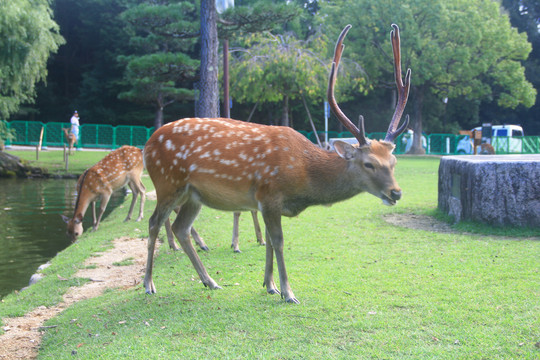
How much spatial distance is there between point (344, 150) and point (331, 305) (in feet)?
4.71

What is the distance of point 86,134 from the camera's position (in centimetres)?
3247

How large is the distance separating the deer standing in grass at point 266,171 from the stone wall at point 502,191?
2979mm

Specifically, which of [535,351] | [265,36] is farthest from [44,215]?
[265,36]

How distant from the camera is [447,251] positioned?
668cm

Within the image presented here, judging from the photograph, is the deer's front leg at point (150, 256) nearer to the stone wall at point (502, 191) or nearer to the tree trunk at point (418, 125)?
the stone wall at point (502, 191)

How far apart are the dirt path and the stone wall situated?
15.9 ft

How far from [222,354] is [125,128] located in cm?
3044

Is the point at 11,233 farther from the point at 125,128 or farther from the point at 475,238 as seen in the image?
the point at 125,128

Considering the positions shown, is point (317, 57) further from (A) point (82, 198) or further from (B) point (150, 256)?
(B) point (150, 256)

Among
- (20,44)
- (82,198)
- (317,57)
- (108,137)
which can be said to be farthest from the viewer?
(108,137)

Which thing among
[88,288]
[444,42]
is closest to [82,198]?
[88,288]

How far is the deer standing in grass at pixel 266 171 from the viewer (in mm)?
4975

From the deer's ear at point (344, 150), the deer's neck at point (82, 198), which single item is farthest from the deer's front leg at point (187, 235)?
the deer's neck at point (82, 198)

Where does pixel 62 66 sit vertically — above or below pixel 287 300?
above
